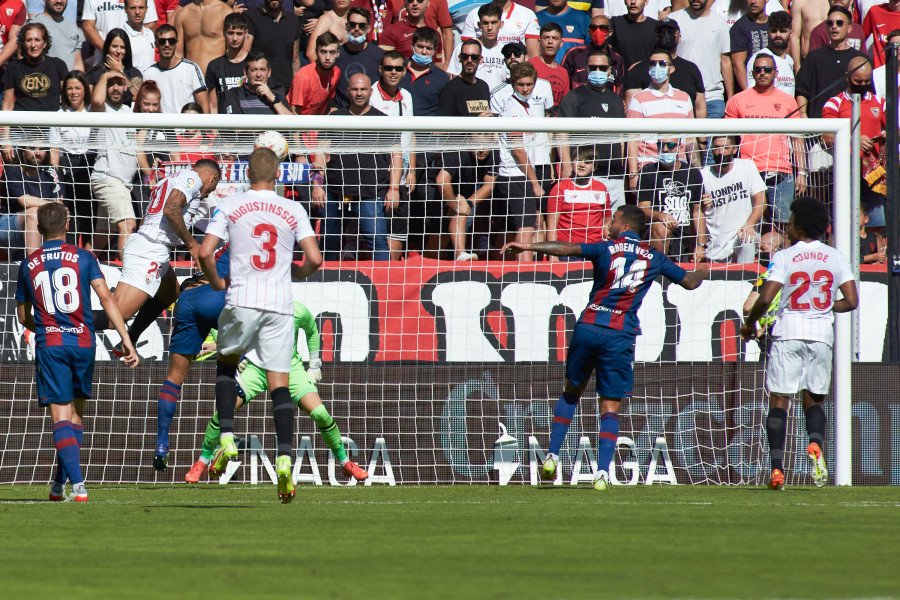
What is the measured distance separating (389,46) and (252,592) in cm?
1208

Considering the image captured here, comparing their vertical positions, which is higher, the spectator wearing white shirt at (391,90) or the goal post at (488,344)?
the spectator wearing white shirt at (391,90)

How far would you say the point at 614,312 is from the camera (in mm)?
9617

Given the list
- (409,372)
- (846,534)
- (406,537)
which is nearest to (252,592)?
(406,537)

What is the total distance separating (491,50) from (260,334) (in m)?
8.39

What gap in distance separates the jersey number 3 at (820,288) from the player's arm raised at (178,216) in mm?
4616

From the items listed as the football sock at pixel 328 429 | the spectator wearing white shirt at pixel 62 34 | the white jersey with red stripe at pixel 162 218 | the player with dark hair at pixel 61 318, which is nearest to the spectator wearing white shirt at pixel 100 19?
the spectator wearing white shirt at pixel 62 34

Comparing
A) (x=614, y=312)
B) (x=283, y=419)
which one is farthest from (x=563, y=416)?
(x=283, y=419)

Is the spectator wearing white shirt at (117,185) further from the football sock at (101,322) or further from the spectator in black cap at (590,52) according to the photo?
the spectator in black cap at (590,52)

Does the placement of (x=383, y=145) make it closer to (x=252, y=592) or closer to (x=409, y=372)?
(x=409, y=372)

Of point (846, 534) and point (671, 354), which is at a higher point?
point (671, 354)

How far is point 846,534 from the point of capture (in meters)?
5.88

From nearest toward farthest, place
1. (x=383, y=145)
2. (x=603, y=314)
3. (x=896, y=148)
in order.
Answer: (x=603, y=314)
(x=896, y=148)
(x=383, y=145)

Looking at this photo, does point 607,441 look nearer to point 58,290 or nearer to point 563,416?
point 563,416

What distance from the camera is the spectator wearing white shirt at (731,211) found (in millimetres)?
11906
